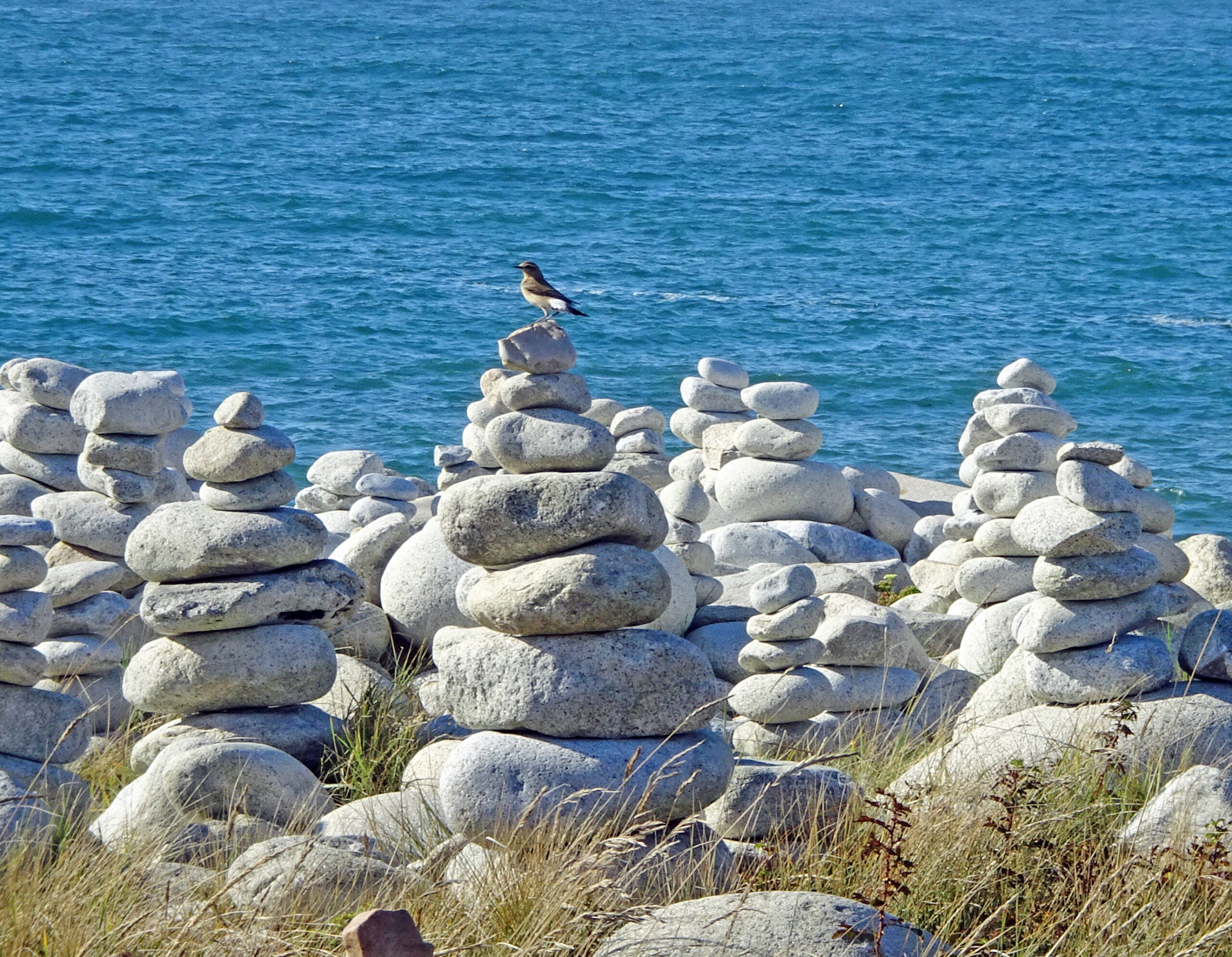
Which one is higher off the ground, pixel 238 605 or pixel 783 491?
pixel 238 605

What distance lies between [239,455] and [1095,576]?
3743mm

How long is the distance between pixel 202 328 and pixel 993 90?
32.6 meters

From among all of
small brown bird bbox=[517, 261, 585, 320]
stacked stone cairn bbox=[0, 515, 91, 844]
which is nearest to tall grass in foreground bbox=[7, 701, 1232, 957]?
stacked stone cairn bbox=[0, 515, 91, 844]

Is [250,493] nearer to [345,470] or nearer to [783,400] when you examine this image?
[345,470]

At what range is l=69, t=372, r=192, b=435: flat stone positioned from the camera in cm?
805

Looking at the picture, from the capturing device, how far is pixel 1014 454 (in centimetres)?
928

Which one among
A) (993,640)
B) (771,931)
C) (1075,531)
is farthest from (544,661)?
(993,640)

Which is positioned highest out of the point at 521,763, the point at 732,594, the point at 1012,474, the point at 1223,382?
the point at 521,763

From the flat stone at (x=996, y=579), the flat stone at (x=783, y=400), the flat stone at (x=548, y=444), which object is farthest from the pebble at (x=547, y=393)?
the flat stone at (x=783, y=400)

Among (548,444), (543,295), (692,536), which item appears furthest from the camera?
(692,536)

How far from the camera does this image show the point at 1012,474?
9.26 meters

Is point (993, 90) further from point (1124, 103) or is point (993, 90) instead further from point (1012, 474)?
point (1012, 474)

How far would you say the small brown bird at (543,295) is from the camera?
648 centimetres

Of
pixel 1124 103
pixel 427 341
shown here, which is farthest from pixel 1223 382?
pixel 1124 103
